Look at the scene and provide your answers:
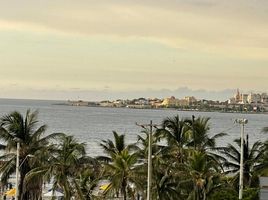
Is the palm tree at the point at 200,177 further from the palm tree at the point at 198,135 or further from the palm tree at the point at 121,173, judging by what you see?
the palm tree at the point at 198,135

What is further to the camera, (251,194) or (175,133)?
(175,133)

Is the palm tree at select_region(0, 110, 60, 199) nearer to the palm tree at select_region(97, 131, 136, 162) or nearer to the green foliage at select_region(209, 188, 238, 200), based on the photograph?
the palm tree at select_region(97, 131, 136, 162)

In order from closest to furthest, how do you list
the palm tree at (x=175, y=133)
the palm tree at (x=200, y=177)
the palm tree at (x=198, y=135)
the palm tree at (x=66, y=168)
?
the palm tree at (x=66, y=168) → the palm tree at (x=200, y=177) → the palm tree at (x=175, y=133) → the palm tree at (x=198, y=135)

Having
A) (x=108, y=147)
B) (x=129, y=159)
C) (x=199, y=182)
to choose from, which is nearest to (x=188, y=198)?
(x=199, y=182)

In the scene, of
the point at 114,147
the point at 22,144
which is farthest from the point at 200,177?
the point at 22,144

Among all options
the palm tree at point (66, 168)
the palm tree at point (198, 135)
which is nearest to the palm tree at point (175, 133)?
the palm tree at point (198, 135)

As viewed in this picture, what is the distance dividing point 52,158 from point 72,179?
2.25 m

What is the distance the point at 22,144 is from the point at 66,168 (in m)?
4.91

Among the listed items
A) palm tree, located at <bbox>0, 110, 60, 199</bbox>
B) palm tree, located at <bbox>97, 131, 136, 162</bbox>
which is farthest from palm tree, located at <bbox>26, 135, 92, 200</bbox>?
palm tree, located at <bbox>97, 131, 136, 162</bbox>

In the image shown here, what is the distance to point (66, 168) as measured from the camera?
116ft

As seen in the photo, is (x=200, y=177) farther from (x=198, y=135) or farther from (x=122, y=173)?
(x=198, y=135)

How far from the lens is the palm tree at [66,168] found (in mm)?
34844

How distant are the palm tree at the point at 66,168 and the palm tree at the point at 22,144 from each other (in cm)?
206

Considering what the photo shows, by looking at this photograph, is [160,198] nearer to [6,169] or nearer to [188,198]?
[188,198]
